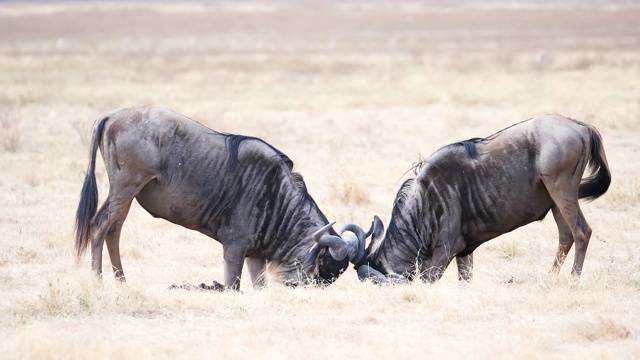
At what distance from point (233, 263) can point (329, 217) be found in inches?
108

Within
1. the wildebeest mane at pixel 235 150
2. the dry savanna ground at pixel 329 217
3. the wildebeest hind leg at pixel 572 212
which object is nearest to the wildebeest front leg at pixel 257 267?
the dry savanna ground at pixel 329 217

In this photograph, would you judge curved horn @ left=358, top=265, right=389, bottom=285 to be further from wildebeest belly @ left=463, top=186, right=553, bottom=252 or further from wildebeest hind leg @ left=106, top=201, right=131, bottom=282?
wildebeest hind leg @ left=106, top=201, right=131, bottom=282

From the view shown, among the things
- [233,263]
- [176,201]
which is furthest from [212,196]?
[233,263]

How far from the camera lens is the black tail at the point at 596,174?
746 centimetres

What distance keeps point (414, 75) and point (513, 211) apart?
21.7 metres

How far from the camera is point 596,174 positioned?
7.86 meters

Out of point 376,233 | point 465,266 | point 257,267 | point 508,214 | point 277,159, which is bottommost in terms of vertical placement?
point 465,266

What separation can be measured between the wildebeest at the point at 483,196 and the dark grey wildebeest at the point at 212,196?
396 mm

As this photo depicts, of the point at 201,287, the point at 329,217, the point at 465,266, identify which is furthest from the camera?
the point at 329,217

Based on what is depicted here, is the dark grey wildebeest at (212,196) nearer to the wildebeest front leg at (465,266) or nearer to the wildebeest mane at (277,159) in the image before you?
the wildebeest mane at (277,159)

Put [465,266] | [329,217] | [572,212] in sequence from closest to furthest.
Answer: [572,212], [465,266], [329,217]

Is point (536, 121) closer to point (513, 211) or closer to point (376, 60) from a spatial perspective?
point (513, 211)

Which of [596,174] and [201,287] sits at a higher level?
[596,174]

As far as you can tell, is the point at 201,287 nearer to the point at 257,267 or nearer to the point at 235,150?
the point at 257,267
